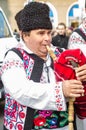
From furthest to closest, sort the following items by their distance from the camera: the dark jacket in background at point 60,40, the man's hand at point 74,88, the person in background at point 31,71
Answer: the dark jacket in background at point 60,40
the person in background at point 31,71
the man's hand at point 74,88

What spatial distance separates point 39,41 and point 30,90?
338 millimetres

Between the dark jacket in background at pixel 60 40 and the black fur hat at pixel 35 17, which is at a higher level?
the black fur hat at pixel 35 17

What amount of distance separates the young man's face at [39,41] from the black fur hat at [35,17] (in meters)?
0.03

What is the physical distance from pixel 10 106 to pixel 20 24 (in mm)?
508

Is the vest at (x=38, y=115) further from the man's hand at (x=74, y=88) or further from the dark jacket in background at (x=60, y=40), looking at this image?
the dark jacket in background at (x=60, y=40)

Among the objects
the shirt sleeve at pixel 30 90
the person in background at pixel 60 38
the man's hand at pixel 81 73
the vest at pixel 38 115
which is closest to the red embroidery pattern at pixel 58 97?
the shirt sleeve at pixel 30 90

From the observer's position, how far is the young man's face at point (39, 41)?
2655 mm

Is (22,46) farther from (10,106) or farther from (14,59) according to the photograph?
(10,106)

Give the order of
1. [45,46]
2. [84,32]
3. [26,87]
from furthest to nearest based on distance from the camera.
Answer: [84,32], [45,46], [26,87]

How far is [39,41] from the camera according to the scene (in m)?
2.66

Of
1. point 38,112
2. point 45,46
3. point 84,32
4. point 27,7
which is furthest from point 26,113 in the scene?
point 84,32

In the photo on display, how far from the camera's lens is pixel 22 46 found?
2.78 meters

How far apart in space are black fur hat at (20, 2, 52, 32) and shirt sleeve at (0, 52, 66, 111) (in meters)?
0.24

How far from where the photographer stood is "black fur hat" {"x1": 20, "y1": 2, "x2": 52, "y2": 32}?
2.70m
